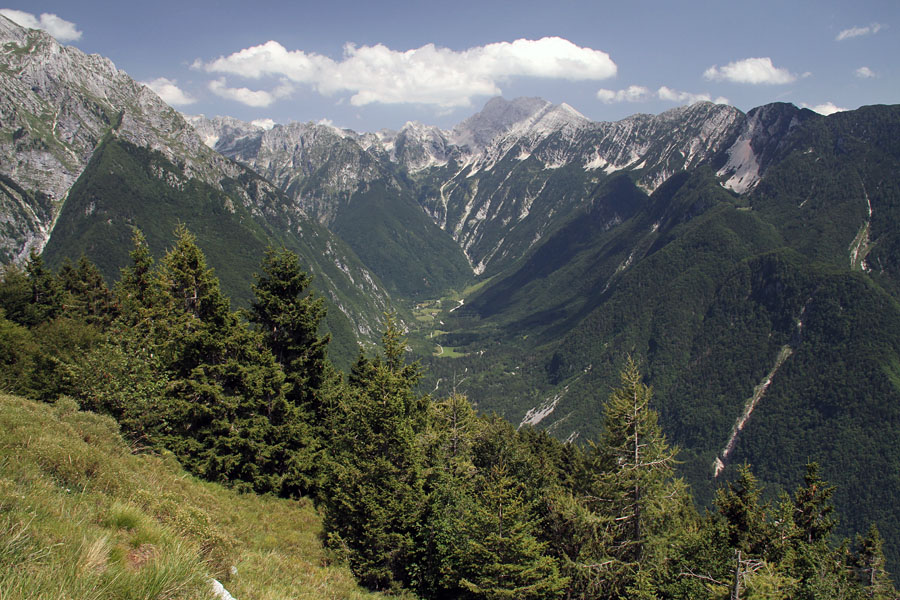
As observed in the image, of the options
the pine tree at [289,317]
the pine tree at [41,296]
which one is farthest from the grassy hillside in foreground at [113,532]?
the pine tree at [41,296]

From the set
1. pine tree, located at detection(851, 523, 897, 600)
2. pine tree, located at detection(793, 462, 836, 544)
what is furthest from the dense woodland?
pine tree, located at detection(851, 523, 897, 600)

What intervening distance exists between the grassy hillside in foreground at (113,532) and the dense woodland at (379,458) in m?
3.49

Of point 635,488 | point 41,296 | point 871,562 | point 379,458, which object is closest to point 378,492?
point 379,458

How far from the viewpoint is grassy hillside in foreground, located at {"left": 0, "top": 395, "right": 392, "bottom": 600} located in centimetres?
554

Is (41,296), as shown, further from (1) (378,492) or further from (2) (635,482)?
(2) (635,482)

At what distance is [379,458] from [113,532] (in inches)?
723

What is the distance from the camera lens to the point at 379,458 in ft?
84.2

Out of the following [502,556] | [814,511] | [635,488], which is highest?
→ [635,488]

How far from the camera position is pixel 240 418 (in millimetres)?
29062

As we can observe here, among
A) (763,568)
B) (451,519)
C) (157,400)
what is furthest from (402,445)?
(763,568)

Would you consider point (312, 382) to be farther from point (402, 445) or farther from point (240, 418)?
point (402, 445)

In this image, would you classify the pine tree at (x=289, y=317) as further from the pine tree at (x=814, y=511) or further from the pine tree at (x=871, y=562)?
the pine tree at (x=871, y=562)

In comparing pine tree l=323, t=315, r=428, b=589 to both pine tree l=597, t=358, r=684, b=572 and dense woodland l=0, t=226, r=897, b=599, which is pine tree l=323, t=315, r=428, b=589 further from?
pine tree l=597, t=358, r=684, b=572

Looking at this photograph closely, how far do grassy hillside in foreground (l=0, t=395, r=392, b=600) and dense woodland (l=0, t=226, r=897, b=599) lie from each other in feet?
→ 11.4
